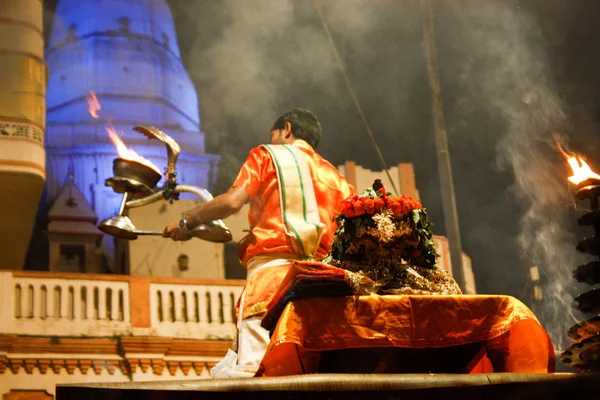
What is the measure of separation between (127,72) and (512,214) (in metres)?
10.6

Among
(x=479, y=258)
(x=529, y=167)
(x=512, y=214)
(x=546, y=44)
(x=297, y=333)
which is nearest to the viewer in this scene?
(x=297, y=333)

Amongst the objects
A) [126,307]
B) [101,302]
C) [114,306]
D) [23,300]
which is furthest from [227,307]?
[23,300]

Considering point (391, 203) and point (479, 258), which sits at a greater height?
point (479, 258)

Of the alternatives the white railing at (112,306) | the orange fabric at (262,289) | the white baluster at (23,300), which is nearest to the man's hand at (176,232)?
the orange fabric at (262,289)

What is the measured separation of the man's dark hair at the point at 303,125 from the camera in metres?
5.71

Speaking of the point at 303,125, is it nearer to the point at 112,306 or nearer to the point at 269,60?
the point at 112,306

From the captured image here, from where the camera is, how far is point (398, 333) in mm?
4254

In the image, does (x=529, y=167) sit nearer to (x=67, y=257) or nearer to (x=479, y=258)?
(x=479, y=258)

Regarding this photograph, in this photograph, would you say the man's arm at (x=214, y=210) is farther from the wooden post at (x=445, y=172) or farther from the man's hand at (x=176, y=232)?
the wooden post at (x=445, y=172)

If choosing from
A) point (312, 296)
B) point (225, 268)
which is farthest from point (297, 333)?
point (225, 268)

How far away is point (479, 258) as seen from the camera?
15.3 metres

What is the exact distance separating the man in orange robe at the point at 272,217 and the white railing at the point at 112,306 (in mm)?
6610

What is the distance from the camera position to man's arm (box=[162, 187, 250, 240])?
5.17m

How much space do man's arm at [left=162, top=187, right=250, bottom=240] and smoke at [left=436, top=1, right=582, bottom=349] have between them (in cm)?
737
